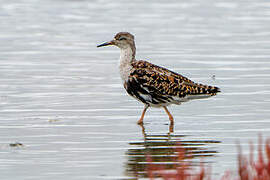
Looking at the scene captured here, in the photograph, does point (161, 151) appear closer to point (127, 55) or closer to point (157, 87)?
point (157, 87)

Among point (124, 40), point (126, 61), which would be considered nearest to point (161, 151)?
point (126, 61)

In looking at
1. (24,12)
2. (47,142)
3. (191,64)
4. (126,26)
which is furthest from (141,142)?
(24,12)

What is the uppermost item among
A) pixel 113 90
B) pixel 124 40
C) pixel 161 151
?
pixel 124 40

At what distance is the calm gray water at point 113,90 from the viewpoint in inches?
478

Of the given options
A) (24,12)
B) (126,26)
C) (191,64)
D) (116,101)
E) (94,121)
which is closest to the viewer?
(94,121)

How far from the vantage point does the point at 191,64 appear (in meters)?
21.6

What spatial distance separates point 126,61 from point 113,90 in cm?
298

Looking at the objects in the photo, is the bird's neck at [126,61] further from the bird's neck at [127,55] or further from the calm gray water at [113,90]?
the calm gray water at [113,90]

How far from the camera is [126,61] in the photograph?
1552cm

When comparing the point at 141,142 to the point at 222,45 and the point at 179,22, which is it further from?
the point at 179,22

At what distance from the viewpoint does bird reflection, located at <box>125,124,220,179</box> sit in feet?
37.3

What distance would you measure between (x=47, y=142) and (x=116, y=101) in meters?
4.07

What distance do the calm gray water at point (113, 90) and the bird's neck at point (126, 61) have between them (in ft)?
2.87

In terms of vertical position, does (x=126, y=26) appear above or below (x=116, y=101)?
above
